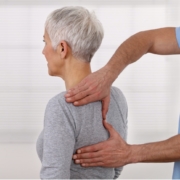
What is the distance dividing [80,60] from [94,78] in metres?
0.09

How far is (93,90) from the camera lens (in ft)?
4.53

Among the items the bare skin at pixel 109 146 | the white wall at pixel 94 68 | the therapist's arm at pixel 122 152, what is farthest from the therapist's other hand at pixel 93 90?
the white wall at pixel 94 68

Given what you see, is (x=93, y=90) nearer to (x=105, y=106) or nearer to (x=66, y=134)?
(x=105, y=106)

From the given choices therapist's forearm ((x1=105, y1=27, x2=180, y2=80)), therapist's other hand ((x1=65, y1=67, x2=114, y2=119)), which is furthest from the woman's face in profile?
therapist's forearm ((x1=105, y1=27, x2=180, y2=80))

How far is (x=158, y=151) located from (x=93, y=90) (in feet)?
1.14

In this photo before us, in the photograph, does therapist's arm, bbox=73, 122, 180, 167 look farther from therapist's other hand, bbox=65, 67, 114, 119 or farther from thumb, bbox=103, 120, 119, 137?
therapist's other hand, bbox=65, 67, 114, 119

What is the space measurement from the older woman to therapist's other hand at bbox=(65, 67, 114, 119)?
2 cm

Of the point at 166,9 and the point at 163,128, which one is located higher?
the point at 166,9

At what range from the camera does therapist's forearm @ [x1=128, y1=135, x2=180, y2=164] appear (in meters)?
1.40

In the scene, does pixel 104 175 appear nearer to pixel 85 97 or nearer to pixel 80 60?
pixel 85 97

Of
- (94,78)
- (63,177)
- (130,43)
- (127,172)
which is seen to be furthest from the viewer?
(127,172)

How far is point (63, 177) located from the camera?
50.6 inches

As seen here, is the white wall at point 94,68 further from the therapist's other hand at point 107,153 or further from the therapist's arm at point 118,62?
the therapist's other hand at point 107,153

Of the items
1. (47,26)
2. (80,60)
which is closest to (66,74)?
(80,60)
